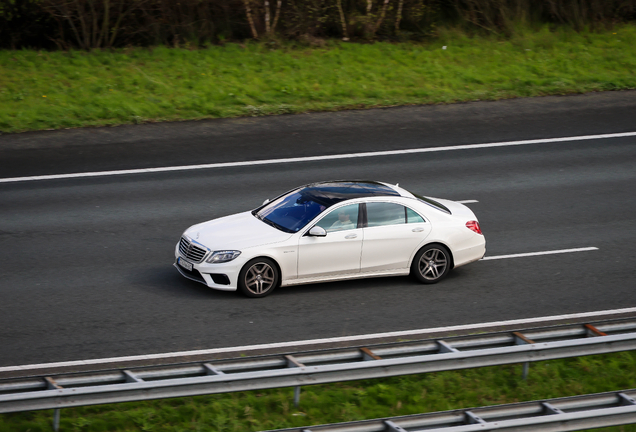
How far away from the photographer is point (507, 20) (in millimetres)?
25828

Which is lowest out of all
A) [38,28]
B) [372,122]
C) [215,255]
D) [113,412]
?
[113,412]

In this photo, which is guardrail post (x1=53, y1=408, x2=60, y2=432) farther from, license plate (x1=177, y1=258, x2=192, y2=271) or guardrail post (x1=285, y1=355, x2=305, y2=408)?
license plate (x1=177, y1=258, x2=192, y2=271)

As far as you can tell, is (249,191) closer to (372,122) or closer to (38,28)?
(372,122)

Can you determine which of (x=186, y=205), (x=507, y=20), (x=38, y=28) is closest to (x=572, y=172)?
(x=186, y=205)

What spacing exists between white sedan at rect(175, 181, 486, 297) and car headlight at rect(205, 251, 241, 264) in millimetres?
13

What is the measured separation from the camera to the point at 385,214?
11570mm

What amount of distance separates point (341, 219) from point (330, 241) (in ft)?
1.26

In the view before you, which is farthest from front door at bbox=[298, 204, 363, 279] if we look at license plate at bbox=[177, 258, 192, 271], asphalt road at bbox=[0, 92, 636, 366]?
license plate at bbox=[177, 258, 192, 271]

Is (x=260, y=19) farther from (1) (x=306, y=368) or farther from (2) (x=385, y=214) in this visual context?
(1) (x=306, y=368)

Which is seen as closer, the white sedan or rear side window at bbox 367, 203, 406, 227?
the white sedan

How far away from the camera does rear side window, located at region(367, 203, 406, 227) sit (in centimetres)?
1148

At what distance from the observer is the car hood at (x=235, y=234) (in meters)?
10.9

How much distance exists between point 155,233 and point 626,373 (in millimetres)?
7717

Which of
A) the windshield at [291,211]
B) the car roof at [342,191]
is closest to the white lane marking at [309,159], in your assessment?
the windshield at [291,211]
